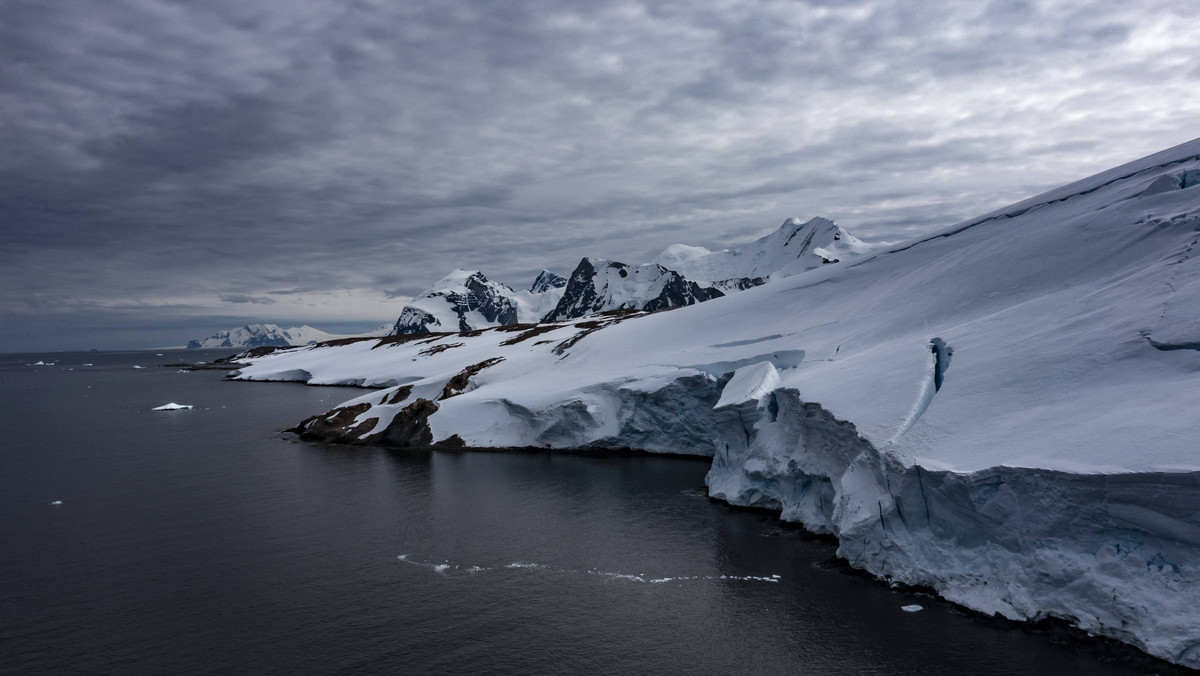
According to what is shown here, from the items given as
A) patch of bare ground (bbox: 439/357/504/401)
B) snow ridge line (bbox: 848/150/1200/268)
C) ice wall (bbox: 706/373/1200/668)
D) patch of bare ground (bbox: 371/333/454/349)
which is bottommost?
ice wall (bbox: 706/373/1200/668)

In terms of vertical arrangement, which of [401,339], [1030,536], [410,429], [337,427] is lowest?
[1030,536]

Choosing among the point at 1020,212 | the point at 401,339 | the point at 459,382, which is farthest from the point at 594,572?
the point at 401,339

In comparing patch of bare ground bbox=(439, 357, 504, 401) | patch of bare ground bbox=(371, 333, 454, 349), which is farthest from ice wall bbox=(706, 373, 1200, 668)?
patch of bare ground bbox=(371, 333, 454, 349)

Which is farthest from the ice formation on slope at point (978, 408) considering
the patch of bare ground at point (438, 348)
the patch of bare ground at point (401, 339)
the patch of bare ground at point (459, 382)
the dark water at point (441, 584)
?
the patch of bare ground at point (401, 339)

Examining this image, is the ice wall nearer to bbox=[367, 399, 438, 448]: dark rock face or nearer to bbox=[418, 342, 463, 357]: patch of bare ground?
bbox=[367, 399, 438, 448]: dark rock face

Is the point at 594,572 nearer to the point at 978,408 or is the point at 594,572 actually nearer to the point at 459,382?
the point at 978,408

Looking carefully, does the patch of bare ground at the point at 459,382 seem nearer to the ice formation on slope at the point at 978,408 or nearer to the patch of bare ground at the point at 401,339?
the ice formation on slope at the point at 978,408

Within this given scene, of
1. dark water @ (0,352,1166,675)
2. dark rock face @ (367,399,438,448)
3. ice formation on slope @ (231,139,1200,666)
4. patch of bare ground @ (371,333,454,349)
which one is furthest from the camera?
patch of bare ground @ (371,333,454,349)
